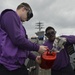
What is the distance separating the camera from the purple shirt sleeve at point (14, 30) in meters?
3.73

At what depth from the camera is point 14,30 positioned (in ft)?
12.2

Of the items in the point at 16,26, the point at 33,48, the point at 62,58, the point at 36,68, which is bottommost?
the point at 36,68

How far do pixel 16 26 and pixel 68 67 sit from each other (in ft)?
8.73

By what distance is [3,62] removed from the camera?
3.80 m

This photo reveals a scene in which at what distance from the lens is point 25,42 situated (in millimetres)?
3770

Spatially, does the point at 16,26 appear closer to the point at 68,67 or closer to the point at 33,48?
the point at 33,48

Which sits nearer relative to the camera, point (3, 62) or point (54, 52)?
point (3, 62)

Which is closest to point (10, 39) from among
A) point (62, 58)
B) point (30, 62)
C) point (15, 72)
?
A: point (15, 72)

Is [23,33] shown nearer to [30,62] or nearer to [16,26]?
[16,26]

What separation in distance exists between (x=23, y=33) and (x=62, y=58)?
233 cm

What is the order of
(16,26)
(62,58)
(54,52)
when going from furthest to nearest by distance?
(62,58)
(54,52)
(16,26)

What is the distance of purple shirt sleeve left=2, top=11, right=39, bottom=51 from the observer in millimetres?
3730

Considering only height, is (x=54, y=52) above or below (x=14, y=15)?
below

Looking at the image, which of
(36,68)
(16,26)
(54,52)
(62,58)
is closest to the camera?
(16,26)
